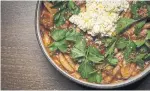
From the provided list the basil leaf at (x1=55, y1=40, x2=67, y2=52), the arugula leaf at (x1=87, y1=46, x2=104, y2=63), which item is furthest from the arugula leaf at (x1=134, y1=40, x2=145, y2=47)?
the basil leaf at (x1=55, y1=40, x2=67, y2=52)

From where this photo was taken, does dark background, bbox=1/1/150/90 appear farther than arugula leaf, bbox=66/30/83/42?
Yes

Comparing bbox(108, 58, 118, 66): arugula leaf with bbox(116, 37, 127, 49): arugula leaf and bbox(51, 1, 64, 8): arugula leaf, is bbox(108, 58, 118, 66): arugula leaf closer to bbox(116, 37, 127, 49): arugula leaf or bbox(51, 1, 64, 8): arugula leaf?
bbox(116, 37, 127, 49): arugula leaf

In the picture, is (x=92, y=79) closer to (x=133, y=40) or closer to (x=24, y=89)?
(x=133, y=40)

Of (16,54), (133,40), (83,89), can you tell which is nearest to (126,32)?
(133,40)

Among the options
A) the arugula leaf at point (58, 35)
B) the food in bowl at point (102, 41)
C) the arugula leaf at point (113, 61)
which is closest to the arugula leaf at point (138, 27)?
the food in bowl at point (102, 41)

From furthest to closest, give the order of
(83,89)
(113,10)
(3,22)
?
(3,22) → (83,89) → (113,10)

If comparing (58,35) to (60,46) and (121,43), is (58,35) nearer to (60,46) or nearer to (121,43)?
(60,46)

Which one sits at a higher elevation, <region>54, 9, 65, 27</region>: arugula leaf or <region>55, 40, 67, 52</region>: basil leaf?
<region>54, 9, 65, 27</region>: arugula leaf
